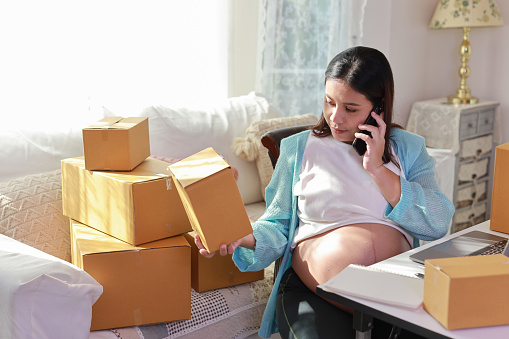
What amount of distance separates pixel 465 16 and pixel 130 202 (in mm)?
2733

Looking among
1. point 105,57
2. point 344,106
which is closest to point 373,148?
point 344,106

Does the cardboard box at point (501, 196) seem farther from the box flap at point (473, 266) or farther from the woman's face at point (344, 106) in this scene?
the box flap at point (473, 266)

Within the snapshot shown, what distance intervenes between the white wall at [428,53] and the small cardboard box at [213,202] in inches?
100

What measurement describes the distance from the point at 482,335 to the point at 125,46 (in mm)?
2071

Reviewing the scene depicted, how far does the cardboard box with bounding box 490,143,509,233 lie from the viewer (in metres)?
1.54

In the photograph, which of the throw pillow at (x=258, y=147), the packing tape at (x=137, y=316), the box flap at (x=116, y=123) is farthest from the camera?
the throw pillow at (x=258, y=147)

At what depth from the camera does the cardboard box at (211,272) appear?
1727 millimetres

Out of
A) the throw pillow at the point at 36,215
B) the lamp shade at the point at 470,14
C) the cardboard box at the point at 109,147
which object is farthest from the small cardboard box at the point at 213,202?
the lamp shade at the point at 470,14

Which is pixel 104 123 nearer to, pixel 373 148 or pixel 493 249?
pixel 373 148

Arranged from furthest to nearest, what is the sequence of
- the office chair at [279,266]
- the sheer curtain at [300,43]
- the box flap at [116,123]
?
the sheer curtain at [300,43], the box flap at [116,123], the office chair at [279,266]

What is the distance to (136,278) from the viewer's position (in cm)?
153

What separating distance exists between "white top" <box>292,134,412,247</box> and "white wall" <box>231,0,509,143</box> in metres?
2.20

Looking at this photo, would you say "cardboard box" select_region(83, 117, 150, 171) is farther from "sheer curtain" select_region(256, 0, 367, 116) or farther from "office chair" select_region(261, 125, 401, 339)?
"sheer curtain" select_region(256, 0, 367, 116)

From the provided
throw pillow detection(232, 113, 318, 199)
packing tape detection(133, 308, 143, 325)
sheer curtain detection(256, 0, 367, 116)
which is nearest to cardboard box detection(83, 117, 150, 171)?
packing tape detection(133, 308, 143, 325)
